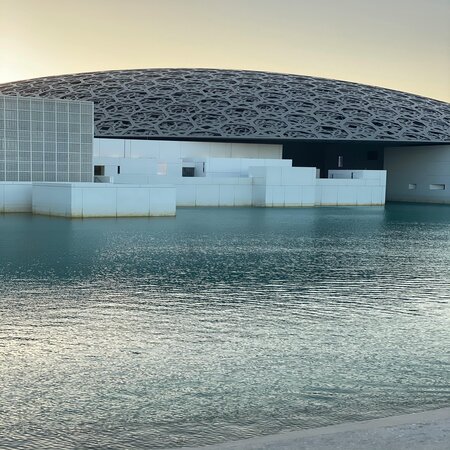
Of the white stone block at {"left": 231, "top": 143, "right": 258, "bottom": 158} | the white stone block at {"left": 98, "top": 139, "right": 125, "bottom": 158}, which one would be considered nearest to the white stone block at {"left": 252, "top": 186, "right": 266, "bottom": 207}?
the white stone block at {"left": 231, "top": 143, "right": 258, "bottom": 158}

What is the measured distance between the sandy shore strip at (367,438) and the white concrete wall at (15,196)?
128 feet

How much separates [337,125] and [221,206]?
54.8ft

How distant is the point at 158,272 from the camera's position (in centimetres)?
1855

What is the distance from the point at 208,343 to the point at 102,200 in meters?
29.6

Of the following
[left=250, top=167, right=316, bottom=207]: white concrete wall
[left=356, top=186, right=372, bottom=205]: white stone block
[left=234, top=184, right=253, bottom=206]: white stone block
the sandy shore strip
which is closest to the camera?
the sandy shore strip

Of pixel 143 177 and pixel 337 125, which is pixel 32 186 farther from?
pixel 337 125

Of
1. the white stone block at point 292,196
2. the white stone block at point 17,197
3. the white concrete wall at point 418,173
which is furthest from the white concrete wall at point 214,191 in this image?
the white concrete wall at point 418,173

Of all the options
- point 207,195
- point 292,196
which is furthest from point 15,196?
point 292,196

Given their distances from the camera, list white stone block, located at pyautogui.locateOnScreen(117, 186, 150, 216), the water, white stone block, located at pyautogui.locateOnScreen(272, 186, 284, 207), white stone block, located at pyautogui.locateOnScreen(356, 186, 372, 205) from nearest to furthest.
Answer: the water → white stone block, located at pyautogui.locateOnScreen(117, 186, 150, 216) → white stone block, located at pyautogui.locateOnScreen(272, 186, 284, 207) → white stone block, located at pyautogui.locateOnScreen(356, 186, 372, 205)

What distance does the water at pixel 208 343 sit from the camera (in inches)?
300

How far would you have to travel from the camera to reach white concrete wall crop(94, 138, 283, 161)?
54562 mm

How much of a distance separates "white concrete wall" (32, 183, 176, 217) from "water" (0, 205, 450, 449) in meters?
16.2

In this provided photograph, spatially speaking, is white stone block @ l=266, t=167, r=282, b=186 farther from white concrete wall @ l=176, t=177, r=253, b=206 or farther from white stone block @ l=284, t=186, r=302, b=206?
white concrete wall @ l=176, t=177, r=253, b=206

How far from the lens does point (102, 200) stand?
39.7 m
